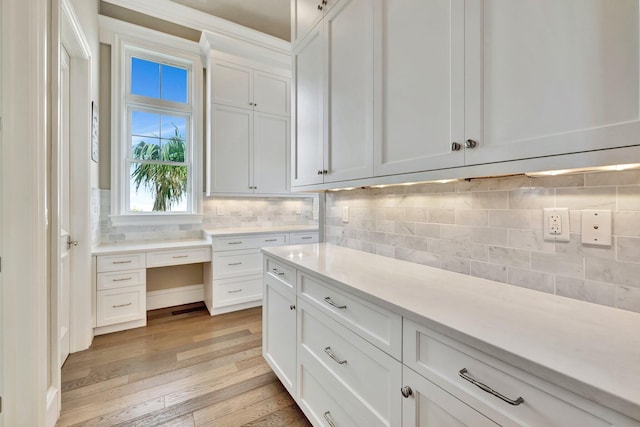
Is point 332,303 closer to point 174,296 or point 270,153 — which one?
point 270,153

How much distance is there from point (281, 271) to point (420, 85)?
1202 millimetres

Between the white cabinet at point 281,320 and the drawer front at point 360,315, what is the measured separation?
21 cm

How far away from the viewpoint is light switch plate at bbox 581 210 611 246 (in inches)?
33.4

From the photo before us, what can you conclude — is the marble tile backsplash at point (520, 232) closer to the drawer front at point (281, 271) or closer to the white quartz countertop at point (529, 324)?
the white quartz countertop at point (529, 324)

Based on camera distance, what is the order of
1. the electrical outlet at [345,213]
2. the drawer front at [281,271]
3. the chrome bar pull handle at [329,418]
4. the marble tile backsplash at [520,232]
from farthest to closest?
the electrical outlet at [345,213] < the drawer front at [281,271] < the chrome bar pull handle at [329,418] < the marble tile backsplash at [520,232]

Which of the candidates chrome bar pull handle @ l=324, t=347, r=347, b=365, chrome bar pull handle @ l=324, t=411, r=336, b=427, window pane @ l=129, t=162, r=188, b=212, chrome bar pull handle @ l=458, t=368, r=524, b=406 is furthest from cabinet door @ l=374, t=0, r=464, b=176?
window pane @ l=129, t=162, r=188, b=212

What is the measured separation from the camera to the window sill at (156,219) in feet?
9.66

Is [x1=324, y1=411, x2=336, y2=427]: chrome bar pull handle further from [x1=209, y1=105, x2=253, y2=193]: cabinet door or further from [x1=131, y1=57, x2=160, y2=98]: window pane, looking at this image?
[x1=131, y1=57, x2=160, y2=98]: window pane

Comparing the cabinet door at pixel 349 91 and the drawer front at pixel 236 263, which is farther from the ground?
the cabinet door at pixel 349 91

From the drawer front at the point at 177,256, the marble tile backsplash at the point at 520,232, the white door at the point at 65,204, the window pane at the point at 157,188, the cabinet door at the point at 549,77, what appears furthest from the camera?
the window pane at the point at 157,188

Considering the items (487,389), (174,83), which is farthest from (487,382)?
(174,83)

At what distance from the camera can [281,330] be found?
5.49ft

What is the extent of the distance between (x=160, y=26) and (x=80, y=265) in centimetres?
266

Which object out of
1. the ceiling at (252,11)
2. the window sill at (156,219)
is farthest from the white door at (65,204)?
the ceiling at (252,11)
